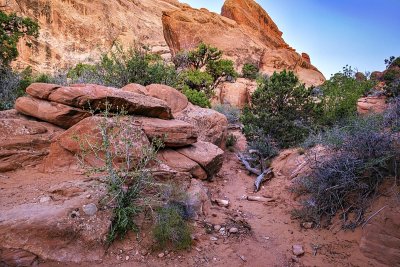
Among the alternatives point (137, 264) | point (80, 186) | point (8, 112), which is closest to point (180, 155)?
point (80, 186)

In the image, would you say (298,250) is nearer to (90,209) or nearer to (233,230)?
(233,230)

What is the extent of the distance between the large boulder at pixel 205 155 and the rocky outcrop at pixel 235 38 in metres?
22.1

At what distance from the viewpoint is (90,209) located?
3.78 m

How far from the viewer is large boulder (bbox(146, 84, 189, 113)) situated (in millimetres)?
8594

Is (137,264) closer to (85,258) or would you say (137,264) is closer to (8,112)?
(85,258)

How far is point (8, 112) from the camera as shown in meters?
5.96

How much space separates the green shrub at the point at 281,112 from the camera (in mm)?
9930

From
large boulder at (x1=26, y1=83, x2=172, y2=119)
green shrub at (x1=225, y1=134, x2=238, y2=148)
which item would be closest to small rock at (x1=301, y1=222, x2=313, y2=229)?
large boulder at (x1=26, y1=83, x2=172, y2=119)

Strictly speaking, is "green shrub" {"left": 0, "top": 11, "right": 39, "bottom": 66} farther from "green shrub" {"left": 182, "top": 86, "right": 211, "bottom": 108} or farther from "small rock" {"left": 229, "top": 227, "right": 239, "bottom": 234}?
"small rock" {"left": 229, "top": 227, "right": 239, "bottom": 234}

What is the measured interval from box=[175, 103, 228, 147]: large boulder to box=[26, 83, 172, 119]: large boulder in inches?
95.1

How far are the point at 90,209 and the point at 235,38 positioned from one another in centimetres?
2909

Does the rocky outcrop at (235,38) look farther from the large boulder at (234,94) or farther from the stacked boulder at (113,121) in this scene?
the stacked boulder at (113,121)

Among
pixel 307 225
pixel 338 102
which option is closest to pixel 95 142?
pixel 307 225

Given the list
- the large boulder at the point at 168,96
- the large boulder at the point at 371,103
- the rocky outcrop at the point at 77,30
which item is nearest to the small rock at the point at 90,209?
the large boulder at the point at 168,96
